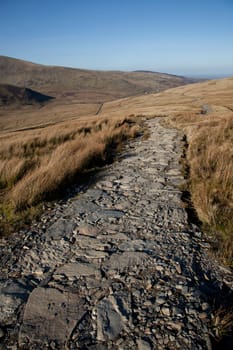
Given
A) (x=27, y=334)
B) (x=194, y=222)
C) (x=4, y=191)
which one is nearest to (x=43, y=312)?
(x=27, y=334)

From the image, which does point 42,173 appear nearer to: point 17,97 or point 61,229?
point 61,229

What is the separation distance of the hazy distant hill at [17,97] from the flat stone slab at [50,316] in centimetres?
17382

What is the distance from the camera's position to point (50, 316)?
2.40 metres

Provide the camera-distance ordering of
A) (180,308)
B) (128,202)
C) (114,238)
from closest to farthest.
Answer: (180,308) < (114,238) < (128,202)

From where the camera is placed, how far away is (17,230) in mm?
3891

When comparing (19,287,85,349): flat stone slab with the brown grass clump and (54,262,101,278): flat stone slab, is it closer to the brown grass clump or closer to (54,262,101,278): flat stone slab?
(54,262,101,278): flat stone slab

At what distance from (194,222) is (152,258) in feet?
3.75

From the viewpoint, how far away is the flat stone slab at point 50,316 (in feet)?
7.22

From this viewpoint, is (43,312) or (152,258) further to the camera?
(152,258)

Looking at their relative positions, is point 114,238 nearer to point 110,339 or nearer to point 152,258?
point 152,258

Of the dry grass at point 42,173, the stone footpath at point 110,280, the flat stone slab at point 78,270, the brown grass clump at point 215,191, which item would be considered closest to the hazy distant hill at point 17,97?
the dry grass at point 42,173

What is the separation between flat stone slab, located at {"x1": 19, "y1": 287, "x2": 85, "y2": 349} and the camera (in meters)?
2.20

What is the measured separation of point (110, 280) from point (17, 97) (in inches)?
7448

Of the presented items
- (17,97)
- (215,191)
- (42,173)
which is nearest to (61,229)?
(42,173)
